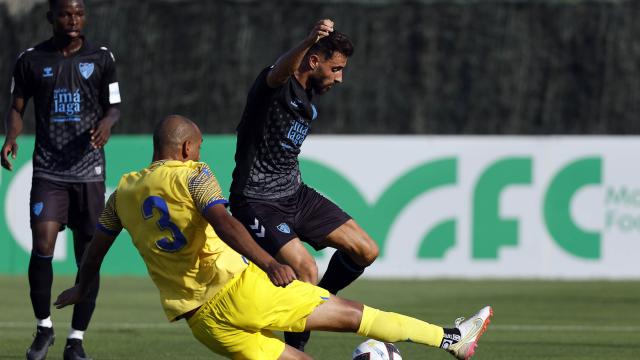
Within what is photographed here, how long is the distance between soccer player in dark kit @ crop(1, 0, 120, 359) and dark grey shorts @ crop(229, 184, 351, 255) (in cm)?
122

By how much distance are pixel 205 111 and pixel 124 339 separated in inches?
283

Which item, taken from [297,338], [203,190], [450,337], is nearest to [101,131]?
[297,338]

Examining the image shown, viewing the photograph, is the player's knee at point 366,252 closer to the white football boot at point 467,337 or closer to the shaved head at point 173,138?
the white football boot at point 467,337

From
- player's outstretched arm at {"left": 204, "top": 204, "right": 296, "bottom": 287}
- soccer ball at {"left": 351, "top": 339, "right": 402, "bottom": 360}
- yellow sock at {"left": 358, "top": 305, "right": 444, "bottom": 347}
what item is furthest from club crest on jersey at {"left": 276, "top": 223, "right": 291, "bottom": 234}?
player's outstretched arm at {"left": 204, "top": 204, "right": 296, "bottom": 287}

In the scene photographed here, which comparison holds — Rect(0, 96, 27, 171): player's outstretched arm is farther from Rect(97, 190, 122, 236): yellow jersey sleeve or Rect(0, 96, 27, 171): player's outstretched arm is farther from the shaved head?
the shaved head

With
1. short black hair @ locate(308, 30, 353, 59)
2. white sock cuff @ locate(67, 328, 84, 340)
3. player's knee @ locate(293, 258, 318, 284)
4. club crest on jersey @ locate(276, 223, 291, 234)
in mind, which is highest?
short black hair @ locate(308, 30, 353, 59)

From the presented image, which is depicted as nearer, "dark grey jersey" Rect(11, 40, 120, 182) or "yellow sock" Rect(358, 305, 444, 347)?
"yellow sock" Rect(358, 305, 444, 347)

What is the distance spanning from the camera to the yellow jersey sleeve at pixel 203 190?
6551 mm

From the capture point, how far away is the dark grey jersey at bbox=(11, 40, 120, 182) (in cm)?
902

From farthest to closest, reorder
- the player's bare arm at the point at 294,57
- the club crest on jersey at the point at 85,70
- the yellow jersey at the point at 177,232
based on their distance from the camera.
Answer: the club crest on jersey at the point at 85,70 < the player's bare arm at the point at 294,57 < the yellow jersey at the point at 177,232

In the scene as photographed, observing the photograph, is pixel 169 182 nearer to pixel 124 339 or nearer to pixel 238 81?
pixel 124 339

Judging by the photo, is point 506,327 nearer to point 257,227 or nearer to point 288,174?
point 288,174

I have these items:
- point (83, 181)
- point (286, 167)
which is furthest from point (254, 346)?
point (83, 181)

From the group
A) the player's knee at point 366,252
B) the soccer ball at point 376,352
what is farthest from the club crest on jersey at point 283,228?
the soccer ball at point 376,352
